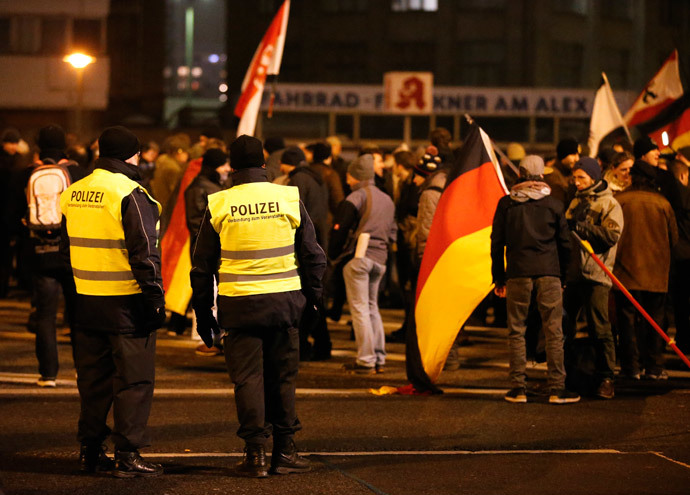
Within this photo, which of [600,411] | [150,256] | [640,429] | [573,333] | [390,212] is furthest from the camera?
[390,212]

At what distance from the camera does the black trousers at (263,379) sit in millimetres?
7051

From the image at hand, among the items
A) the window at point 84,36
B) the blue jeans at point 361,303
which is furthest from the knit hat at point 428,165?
the window at point 84,36

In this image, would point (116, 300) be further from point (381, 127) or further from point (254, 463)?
point (381, 127)

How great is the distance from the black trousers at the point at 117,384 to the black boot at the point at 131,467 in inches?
1.9

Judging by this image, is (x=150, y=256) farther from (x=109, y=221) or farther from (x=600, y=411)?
(x=600, y=411)

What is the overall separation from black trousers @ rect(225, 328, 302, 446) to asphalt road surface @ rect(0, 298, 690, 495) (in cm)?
29

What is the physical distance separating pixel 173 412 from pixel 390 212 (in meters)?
3.04

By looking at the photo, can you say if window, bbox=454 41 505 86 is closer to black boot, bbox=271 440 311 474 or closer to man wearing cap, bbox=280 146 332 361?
man wearing cap, bbox=280 146 332 361

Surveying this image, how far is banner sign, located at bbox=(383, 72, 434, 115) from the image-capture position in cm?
3256

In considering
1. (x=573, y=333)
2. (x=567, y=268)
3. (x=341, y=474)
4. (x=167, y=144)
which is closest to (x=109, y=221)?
(x=341, y=474)

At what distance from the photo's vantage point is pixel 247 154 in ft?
23.4

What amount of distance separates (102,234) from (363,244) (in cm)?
412

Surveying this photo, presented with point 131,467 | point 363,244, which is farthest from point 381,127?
point 131,467

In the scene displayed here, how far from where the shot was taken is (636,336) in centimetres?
1123
